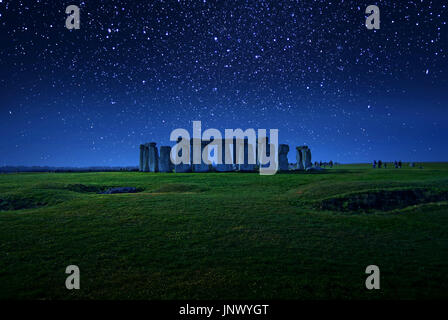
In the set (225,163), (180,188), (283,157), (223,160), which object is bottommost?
(180,188)

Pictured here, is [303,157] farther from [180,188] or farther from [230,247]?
[230,247]

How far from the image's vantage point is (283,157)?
43656mm

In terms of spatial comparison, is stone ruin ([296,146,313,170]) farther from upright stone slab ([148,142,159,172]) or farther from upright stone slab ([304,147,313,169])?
upright stone slab ([148,142,159,172])

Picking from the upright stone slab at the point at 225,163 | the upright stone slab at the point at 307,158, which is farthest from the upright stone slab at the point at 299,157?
the upright stone slab at the point at 225,163

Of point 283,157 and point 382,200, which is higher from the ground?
point 283,157

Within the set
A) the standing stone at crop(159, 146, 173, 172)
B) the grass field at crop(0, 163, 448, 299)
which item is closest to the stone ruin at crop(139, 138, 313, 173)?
the standing stone at crop(159, 146, 173, 172)

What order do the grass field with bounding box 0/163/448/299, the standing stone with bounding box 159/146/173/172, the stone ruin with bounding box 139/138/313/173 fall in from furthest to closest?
the standing stone with bounding box 159/146/173/172
the stone ruin with bounding box 139/138/313/173
the grass field with bounding box 0/163/448/299

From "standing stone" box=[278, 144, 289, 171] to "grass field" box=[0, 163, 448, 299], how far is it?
23614 mm

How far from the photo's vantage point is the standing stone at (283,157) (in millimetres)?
43406

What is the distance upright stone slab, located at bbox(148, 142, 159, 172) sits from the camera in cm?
4722

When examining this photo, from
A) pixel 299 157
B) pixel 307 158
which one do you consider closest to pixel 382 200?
pixel 307 158

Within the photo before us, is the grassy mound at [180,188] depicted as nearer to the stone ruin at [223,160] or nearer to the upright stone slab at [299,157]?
the stone ruin at [223,160]

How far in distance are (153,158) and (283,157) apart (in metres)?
22.4
